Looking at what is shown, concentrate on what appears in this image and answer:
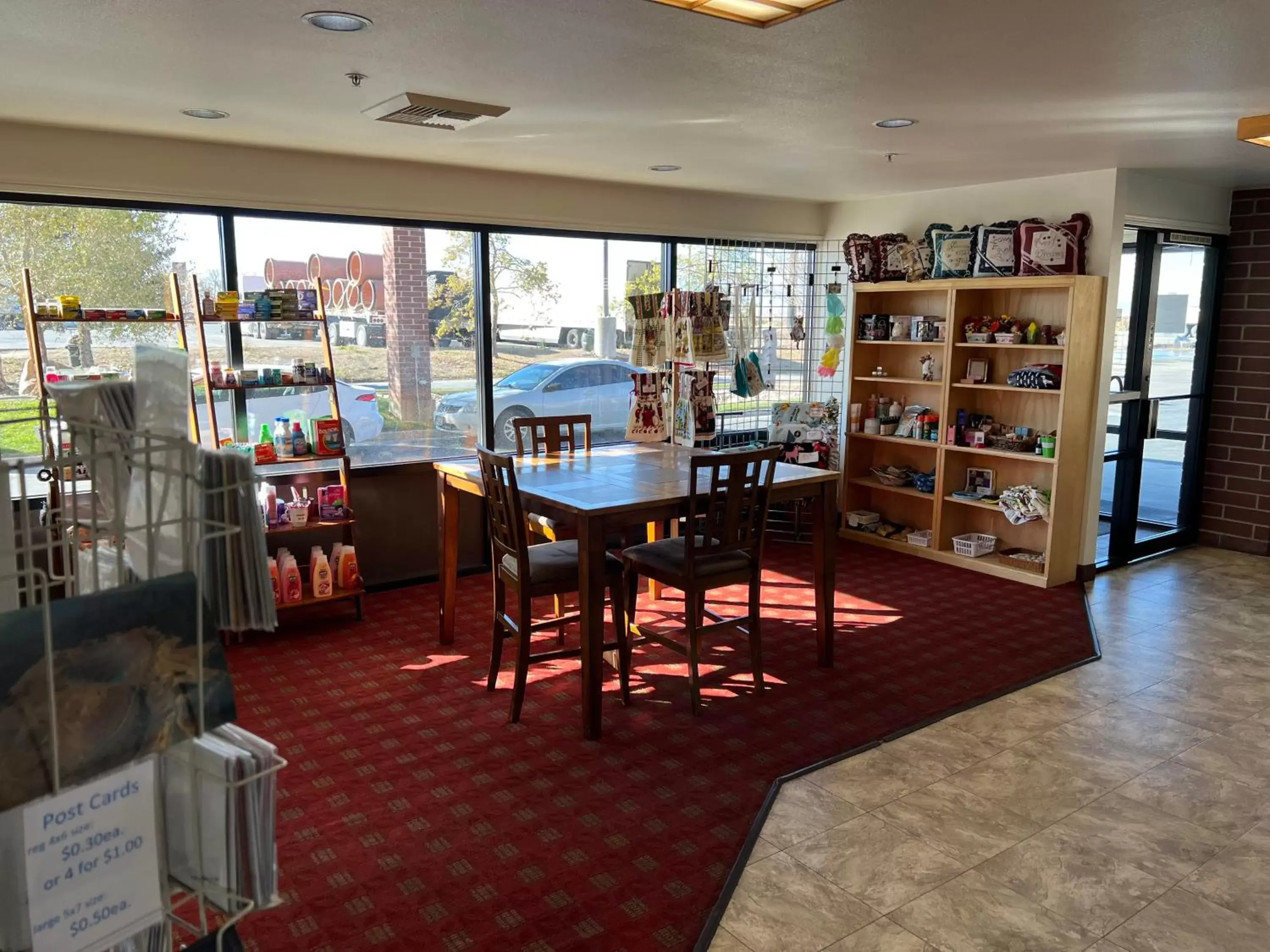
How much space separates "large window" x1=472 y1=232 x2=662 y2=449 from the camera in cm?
552

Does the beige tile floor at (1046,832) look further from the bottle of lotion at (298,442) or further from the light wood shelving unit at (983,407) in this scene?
the bottle of lotion at (298,442)

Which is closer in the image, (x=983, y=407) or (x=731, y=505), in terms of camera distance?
(x=731, y=505)

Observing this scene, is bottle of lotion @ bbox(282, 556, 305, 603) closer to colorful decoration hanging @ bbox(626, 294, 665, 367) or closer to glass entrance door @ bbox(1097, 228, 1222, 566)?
colorful decoration hanging @ bbox(626, 294, 665, 367)

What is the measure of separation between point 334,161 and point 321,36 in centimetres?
225

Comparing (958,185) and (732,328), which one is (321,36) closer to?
(732,328)

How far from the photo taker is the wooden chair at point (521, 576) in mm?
3439

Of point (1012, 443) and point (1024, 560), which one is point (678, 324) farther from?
point (1024, 560)

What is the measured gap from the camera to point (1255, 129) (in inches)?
130

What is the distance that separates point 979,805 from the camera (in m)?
2.93

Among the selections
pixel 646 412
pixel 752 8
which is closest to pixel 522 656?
pixel 752 8

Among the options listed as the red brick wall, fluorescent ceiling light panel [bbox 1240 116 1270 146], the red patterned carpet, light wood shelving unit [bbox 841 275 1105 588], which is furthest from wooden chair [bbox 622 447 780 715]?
the red brick wall

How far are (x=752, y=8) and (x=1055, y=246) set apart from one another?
341 cm

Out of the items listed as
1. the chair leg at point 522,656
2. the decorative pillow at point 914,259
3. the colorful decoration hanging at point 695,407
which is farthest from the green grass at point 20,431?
the decorative pillow at point 914,259

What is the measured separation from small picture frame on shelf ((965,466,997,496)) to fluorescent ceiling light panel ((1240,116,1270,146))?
105 inches
